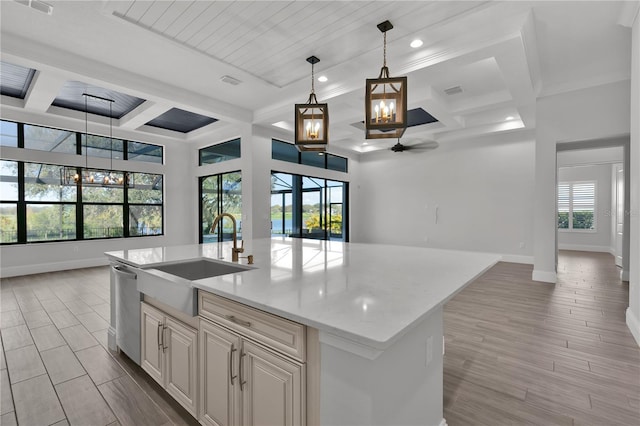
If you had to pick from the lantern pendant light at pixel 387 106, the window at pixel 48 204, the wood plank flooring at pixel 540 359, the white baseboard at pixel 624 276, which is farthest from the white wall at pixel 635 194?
the window at pixel 48 204

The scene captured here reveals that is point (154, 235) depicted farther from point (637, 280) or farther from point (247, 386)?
point (637, 280)

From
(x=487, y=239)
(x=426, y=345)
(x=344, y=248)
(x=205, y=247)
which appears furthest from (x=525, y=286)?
(x=205, y=247)

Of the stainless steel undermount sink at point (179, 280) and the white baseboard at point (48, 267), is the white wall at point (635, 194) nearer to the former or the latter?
the stainless steel undermount sink at point (179, 280)

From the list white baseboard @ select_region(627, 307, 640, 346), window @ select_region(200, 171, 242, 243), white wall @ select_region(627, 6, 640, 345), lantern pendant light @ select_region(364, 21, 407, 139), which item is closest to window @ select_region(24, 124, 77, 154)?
window @ select_region(200, 171, 242, 243)

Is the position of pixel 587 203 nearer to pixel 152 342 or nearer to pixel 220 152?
pixel 220 152

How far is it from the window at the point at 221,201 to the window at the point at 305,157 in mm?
1055

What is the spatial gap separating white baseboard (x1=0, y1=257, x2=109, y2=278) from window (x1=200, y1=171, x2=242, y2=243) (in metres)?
2.38

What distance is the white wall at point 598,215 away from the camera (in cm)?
862

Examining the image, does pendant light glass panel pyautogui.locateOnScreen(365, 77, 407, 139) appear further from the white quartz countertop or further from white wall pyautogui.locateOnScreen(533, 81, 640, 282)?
white wall pyautogui.locateOnScreen(533, 81, 640, 282)

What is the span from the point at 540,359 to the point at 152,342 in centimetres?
309

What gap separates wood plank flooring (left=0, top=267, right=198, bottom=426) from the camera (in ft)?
6.13

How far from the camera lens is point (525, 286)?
4.80 metres

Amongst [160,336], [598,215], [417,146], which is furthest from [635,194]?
[598,215]

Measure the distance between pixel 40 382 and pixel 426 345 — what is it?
9.20 ft
